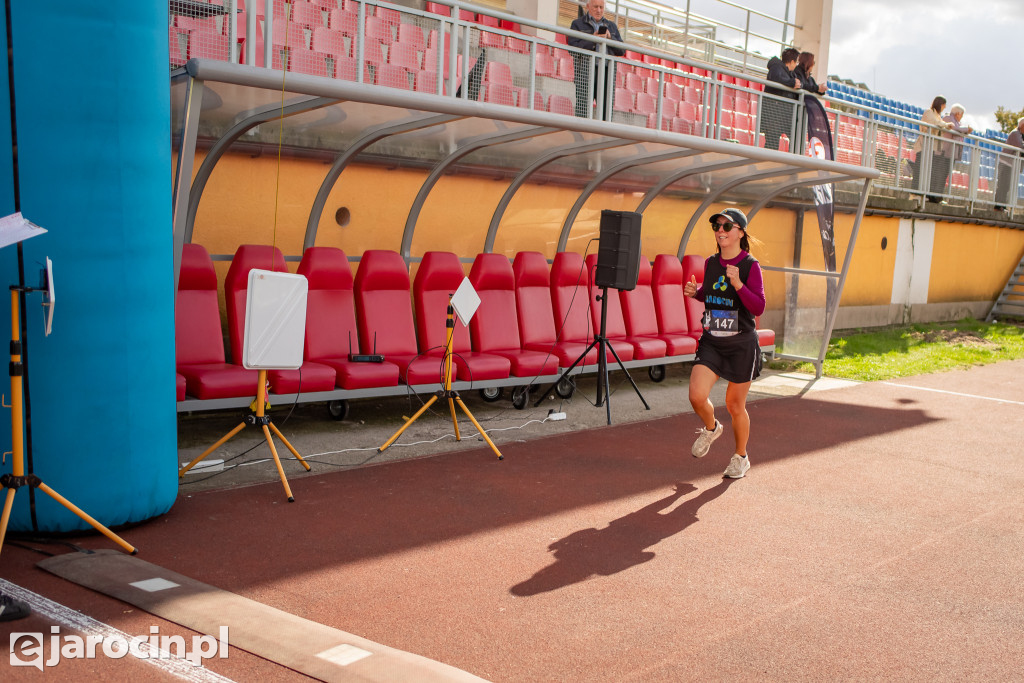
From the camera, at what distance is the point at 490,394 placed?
31.6 feet

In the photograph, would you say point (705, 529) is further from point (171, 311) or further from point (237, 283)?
point (237, 283)

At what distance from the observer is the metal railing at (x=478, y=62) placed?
7.36 meters

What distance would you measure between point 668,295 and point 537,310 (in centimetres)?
248

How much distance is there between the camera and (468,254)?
11.0 meters

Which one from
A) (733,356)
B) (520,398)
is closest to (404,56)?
(520,398)

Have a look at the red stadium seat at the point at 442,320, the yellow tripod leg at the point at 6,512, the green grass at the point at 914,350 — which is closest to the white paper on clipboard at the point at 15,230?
the yellow tripod leg at the point at 6,512

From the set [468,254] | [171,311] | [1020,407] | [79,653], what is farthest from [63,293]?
[1020,407]

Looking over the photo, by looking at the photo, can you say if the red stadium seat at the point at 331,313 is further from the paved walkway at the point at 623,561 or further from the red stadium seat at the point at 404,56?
the red stadium seat at the point at 404,56

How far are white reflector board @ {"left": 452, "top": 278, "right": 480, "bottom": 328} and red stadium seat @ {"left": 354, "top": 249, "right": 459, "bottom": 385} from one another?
1.22m

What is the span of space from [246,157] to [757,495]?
18.1 ft

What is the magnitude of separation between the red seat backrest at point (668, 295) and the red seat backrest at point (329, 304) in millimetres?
4727

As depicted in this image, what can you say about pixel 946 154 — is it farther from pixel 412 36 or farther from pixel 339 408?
pixel 339 408

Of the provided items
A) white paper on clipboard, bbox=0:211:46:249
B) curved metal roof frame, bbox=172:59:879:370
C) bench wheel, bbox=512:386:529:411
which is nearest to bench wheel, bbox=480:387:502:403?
bench wheel, bbox=512:386:529:411

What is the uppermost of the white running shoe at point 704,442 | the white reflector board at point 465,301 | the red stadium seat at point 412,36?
the red stadium seat at point 412,36
